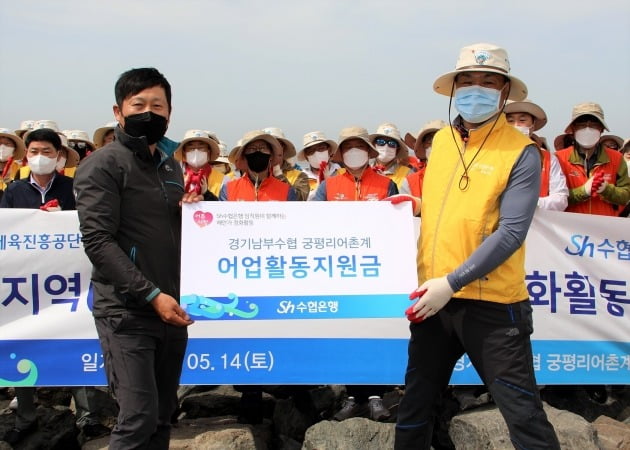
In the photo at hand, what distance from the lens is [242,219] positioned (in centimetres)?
430

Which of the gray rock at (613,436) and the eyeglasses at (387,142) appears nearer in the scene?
the gray rock at (613,436)

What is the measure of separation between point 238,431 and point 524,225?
8.60 ft

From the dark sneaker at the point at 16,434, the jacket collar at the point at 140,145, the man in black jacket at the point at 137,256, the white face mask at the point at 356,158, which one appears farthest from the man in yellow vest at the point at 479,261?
the dark sneaker at the point at 16,434

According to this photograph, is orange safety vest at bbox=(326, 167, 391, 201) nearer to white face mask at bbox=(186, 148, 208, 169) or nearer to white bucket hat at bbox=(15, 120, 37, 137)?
white face mask at bbox=(186, 148, 208, 169)

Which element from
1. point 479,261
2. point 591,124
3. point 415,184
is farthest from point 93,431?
point 591,124

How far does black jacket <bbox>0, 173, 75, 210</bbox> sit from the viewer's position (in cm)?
548

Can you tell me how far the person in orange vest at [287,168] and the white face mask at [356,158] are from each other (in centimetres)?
58

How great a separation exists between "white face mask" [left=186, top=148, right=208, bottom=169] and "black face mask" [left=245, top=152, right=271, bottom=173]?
152 centimetres

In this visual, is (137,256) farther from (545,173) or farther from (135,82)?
(545,173)

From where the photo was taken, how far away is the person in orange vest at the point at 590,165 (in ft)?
19.7

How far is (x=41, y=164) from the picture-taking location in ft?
17.7

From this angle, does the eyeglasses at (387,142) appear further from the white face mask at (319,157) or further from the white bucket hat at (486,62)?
the white bucket hat at (486,62)

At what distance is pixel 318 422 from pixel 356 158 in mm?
2433

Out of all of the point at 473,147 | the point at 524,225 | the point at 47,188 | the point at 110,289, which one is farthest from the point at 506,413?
the point at 47,188
